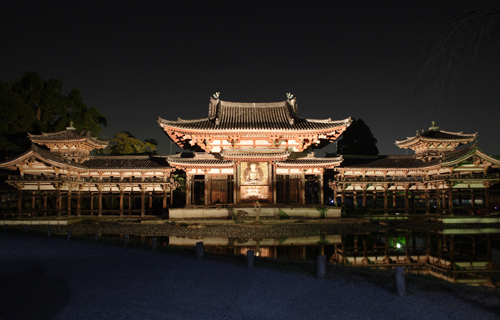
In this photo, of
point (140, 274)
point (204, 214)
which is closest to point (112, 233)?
point (204, 214)

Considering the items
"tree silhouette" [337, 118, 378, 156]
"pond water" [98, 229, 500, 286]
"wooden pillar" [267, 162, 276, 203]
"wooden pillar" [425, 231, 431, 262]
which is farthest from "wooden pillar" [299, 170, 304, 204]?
"tree silhouette" [337, 118, 378, 156]

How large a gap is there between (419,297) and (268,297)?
3.92 m

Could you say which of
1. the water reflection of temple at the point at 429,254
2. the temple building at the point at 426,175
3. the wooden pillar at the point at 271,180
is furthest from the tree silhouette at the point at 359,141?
the water reflection of temple at the point at 429,254

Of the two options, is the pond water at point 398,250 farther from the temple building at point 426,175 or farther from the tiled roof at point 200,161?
the tiled roof at point 200,161

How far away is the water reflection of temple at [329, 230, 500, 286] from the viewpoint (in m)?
12.1

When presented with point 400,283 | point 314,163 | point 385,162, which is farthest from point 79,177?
point 385,162

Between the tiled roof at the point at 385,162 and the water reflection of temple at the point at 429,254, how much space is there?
9.70 metres

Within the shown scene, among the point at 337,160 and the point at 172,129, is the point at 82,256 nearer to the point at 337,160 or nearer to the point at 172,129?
the point at 172,129

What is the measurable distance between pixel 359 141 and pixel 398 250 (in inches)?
1580

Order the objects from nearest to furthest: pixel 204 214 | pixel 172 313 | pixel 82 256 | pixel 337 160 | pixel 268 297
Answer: pixel 172 313 → pixel 268 297 → pixel 82 256 → pixel 204 214 → pixel 337 160

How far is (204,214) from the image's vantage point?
2519 centimetres

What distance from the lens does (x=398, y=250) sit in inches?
631

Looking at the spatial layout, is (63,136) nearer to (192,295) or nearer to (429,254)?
(192,295)

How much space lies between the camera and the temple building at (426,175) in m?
26.6
